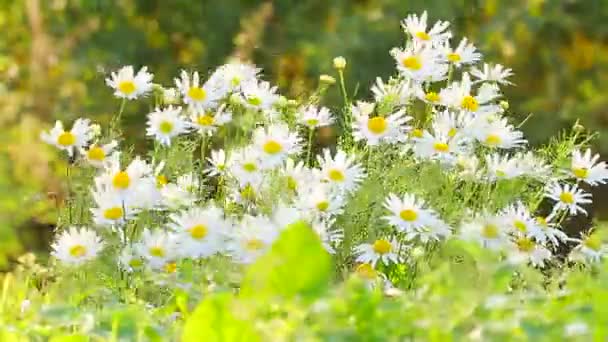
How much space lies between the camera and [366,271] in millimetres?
1530

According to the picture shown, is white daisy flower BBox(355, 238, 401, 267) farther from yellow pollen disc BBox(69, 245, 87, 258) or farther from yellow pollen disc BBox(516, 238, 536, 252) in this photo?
yellow pollen disc BBox(69, 245, 87, 258)

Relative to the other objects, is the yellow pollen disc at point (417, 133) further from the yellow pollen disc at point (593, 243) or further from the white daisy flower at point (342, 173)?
the yellow pollen disc at point (593, 243)

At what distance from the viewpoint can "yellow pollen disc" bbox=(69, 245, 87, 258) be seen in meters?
1.54

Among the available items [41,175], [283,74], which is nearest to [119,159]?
[41,175]

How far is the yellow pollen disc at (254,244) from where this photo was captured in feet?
4.69

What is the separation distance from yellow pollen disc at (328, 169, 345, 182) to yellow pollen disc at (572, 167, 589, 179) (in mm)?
339

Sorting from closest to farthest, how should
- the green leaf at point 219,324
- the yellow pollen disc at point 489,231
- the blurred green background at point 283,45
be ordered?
1. the green leaf at point 219,324
2. the yellow pollen disc at point 489,231
3. the blurred green background at point 283,45

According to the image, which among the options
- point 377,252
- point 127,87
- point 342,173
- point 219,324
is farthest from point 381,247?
point 219,324

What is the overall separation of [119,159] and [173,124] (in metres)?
0.14

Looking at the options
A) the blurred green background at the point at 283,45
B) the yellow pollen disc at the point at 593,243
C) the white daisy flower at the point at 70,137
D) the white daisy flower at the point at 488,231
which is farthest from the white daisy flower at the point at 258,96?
the blurred green background at the point at 283,45

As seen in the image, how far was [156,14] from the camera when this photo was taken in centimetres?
480

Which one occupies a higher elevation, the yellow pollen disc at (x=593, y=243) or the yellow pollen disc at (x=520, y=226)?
the yellow pollen disc at (x=520, y=226)

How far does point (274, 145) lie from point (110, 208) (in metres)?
0.22

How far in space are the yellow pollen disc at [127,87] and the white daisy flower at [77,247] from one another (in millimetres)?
239
